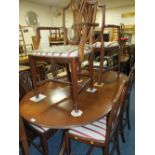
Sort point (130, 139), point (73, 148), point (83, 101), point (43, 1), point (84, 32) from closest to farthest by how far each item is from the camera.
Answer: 1. point (84, 32)
2. point (83, 101)
3. point (73, 148)
4. point (130, 139)
5. point (43, 1)

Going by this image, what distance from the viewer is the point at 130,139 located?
74.5 inches

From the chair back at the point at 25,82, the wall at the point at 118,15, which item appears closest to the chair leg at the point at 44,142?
the chair back at the point at 25,82

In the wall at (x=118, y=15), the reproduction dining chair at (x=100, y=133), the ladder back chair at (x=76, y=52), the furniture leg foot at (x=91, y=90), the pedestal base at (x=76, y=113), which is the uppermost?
the wall at (x=118, y=15)

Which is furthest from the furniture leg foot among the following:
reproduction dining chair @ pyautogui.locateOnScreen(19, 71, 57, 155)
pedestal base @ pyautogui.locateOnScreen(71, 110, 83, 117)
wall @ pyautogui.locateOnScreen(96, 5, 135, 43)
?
wall @ pyautogui.locateOnScreen(96, 5, 135, 43)

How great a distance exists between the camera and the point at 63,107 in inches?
55.1

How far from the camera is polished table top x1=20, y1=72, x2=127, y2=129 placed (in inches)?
46.6

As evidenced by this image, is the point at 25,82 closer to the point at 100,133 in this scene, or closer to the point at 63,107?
the point at 63,107

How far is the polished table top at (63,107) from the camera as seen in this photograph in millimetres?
1183

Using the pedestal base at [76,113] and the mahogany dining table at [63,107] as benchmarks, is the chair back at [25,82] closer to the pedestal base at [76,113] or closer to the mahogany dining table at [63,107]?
the mahogany dining table at [63,107]
